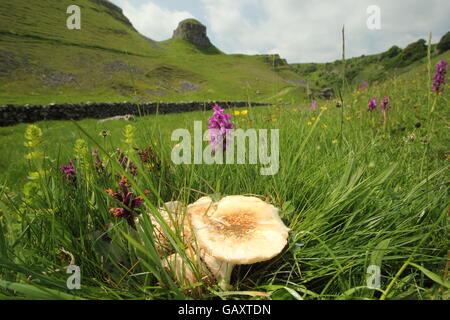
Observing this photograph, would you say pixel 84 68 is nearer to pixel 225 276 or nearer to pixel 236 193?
pixel 236 193

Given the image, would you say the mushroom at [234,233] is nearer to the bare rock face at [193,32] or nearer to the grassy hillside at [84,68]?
the grassy hillside at [84,68]

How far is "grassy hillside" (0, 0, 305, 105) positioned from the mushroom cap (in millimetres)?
15914

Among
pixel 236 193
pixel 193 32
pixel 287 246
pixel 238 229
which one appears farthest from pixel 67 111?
pixel 193 32

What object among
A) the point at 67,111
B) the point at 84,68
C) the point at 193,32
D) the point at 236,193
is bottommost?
the point at 236,193

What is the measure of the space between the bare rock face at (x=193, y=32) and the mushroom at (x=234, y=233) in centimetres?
13062

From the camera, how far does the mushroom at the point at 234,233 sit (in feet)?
3.51

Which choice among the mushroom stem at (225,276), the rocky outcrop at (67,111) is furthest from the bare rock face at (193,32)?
the mushroom stem at (225,276)

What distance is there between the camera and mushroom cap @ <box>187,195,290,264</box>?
1.07 m

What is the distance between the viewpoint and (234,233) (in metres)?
1.20

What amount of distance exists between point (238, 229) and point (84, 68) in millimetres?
44237

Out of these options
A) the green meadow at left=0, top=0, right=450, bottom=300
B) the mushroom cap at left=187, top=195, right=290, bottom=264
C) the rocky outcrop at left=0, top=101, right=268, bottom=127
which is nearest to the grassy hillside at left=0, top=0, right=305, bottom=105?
the rocky outcrop at left=0, top=101, right=268, bottom=127

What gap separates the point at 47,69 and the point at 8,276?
40.6m
